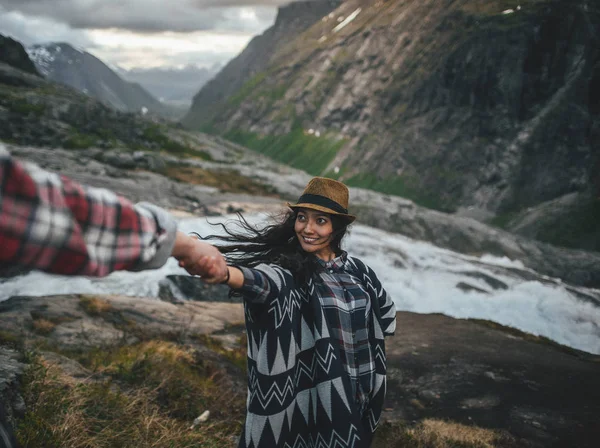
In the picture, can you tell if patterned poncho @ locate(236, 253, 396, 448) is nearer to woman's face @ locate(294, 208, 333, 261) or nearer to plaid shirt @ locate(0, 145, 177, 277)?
woman's face @ locate(294, 208, 333, 261)

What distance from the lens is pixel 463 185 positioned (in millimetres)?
86875

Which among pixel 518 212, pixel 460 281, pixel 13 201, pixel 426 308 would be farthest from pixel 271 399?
pixel 518 212

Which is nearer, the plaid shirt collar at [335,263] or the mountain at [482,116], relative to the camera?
the plaid shirt collar at [335,263]

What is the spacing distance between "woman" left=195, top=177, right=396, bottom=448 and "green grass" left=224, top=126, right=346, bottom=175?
11865 centimetres

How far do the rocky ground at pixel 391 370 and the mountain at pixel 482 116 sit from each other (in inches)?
2033

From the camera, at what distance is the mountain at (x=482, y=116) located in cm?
7281

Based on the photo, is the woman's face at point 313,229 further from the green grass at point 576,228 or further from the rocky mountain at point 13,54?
the rocky mountain at point 13,54

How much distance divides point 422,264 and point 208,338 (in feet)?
64.1

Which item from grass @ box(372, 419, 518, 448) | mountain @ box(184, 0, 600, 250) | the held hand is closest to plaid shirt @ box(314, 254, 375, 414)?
the held hand

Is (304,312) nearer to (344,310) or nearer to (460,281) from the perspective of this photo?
(344,310)

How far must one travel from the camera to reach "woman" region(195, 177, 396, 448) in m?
3.06

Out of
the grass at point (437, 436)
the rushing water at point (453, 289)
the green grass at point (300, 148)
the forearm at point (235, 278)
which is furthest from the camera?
the green grass at point (300, 148)

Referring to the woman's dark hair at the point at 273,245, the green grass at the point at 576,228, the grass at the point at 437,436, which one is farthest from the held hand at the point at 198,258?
the green grass at the point at 576,228

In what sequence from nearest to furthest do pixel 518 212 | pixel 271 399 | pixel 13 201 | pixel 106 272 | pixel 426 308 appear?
pixel 13 201 < pixel 106 272 < pixel 271 399 < pixel 426 308 < pixel 518 212
